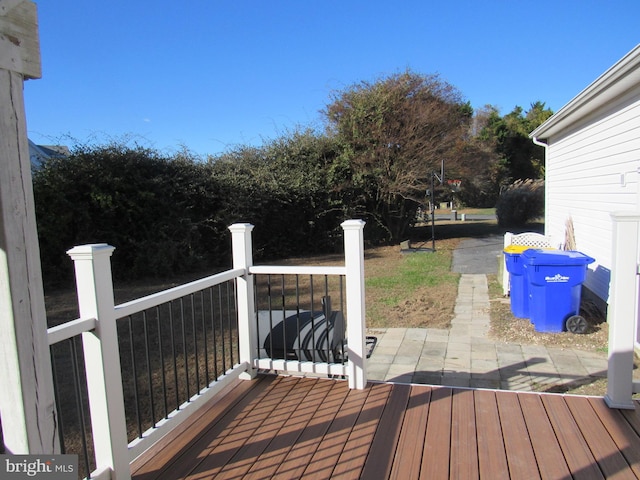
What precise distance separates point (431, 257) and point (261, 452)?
8.90m

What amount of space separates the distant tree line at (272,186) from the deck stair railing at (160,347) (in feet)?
12.2

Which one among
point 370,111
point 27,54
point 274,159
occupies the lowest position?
point 27,54

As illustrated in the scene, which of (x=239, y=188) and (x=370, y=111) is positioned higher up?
(x=370, y=111)

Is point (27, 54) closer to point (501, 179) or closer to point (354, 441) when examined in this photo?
point (354, 441)

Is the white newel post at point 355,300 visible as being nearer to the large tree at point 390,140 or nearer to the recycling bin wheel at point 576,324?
the recycling bin wheel at point 576,324

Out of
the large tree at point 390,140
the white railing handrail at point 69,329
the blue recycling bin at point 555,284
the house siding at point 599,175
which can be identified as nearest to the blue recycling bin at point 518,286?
the blue recycling bin at point 555,284

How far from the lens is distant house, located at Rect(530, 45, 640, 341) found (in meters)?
4.50

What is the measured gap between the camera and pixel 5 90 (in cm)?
111

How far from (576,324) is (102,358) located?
4.66 metres

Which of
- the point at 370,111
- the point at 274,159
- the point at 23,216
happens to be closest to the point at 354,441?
the point at 23,216

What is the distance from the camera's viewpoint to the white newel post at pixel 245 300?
3037 millimetres

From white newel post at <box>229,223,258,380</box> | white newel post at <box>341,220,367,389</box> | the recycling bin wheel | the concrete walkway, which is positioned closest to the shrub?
the concrete walkway

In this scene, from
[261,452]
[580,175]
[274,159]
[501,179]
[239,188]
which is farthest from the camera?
[501,179]

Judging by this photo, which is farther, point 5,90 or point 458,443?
point 458,443
